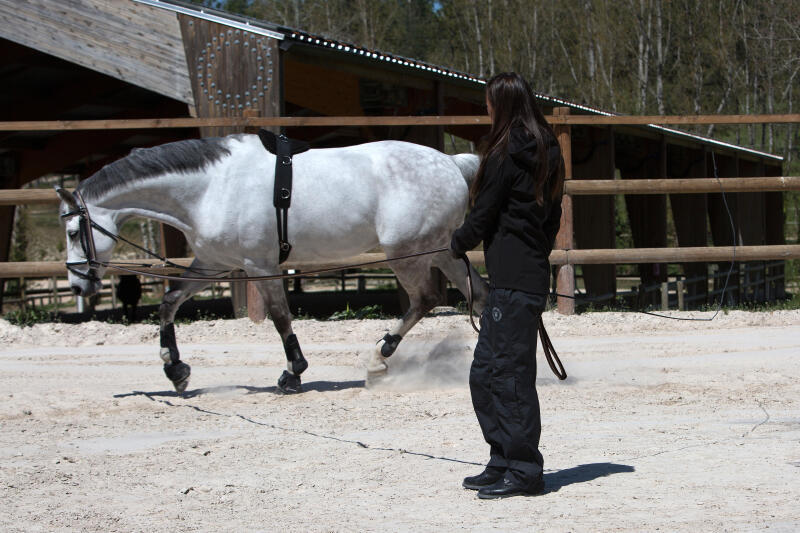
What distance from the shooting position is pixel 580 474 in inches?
162

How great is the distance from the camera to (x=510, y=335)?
3.78 meters

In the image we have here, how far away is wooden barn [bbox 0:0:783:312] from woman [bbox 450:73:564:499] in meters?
5.88

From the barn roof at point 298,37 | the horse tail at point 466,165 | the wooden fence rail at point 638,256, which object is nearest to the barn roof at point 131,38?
the barn roof at point 298,37

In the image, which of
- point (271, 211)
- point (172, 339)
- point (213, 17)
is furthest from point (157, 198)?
point (213, 17)

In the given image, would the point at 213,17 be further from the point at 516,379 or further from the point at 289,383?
the point at 516,379

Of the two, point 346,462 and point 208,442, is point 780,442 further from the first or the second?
point 208,442

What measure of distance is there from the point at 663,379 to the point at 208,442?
10.4 ft

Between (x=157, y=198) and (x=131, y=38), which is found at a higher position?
(x=131, y=38)

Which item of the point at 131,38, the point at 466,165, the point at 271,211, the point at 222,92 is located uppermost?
the point at 131,38

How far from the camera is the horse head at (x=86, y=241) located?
19.7 ft

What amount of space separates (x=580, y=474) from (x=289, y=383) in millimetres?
2679

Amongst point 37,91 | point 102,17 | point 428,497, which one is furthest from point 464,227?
point 37,91

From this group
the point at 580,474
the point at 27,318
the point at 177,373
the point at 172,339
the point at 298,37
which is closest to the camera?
the point at 580,474

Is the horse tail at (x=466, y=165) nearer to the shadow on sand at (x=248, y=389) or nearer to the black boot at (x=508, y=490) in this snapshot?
the shadow on sand at (x=248, y=389)
